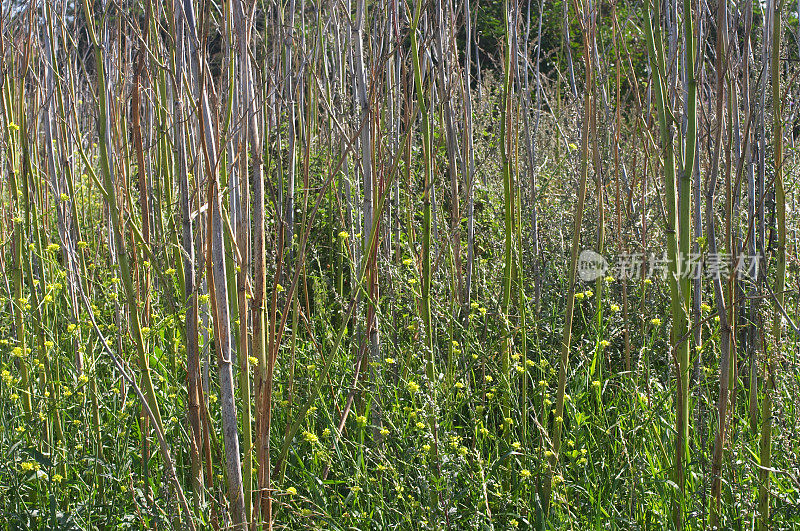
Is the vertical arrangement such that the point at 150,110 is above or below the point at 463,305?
above

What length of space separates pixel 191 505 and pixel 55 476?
0.34 metres

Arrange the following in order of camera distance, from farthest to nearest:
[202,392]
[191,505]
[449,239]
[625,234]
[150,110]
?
[625,234] → [449,239] → [150,110] → [191,505] → [202,392]

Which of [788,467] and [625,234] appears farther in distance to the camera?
[625,234]

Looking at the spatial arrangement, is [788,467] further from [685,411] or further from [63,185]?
[63,185]

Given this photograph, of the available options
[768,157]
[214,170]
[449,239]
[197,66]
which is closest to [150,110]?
[197,66]

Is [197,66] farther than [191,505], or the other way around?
[191,505]

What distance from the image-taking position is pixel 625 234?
2105 millimetres

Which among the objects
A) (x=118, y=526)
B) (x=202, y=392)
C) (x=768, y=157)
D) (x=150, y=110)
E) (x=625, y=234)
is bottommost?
(x=118, y=526)

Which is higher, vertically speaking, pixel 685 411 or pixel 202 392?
pixel 202 392

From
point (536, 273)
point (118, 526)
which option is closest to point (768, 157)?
→ point (536, 273)

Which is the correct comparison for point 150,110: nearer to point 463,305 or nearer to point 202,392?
point 202,392

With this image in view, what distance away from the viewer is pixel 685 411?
132 centimetres

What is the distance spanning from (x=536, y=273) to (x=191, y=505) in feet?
3.85

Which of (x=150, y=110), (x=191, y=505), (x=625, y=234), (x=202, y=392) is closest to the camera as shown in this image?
(x=202, y=392)
